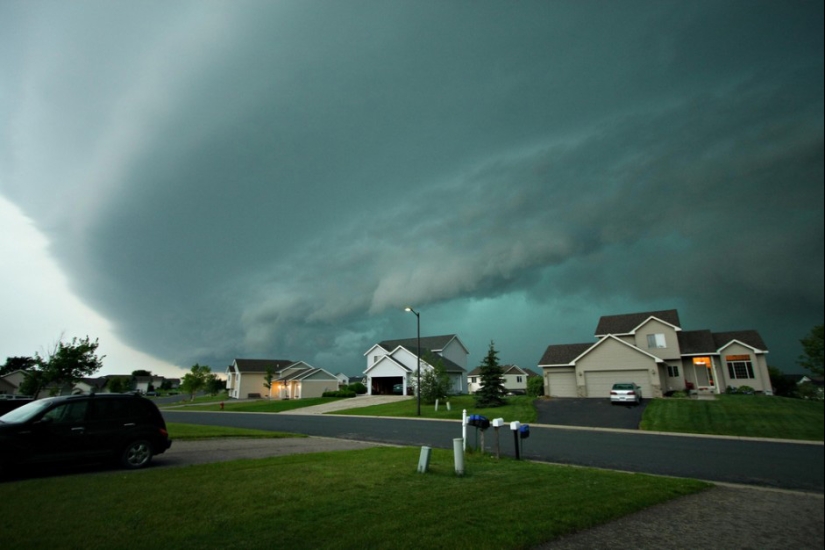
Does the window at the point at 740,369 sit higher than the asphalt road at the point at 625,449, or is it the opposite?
the window at the point at 740,369

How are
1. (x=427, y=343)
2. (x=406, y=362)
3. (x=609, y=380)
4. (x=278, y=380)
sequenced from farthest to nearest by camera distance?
(x=278, y=380)
(x=427, y=343)
(x=406, y=362)
(x=609, y=380)

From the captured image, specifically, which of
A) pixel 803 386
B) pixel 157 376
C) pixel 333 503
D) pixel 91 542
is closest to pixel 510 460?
pixel 333 503

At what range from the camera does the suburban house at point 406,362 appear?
56659mm

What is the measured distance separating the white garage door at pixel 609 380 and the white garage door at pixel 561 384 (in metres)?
2.29

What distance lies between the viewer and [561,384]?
1521 inches

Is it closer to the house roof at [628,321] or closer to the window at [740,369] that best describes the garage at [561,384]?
the house roof at [628,321]

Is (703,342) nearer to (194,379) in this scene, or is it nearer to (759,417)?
(759,417)

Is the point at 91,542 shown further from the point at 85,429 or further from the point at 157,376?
the point at 157,376

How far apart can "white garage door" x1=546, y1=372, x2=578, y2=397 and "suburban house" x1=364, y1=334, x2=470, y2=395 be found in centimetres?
1508

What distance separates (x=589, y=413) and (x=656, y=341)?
41.0 ft

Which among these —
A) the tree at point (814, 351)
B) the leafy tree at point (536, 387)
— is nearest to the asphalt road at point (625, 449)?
the tree at point (814, 351)

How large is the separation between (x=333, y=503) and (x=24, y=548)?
4320 mm

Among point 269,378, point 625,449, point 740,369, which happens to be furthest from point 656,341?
point 269,378

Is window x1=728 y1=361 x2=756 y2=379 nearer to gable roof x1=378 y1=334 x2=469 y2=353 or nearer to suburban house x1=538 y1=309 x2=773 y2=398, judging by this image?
suburban house x1=538 y1=309 x2=773 y2=398
